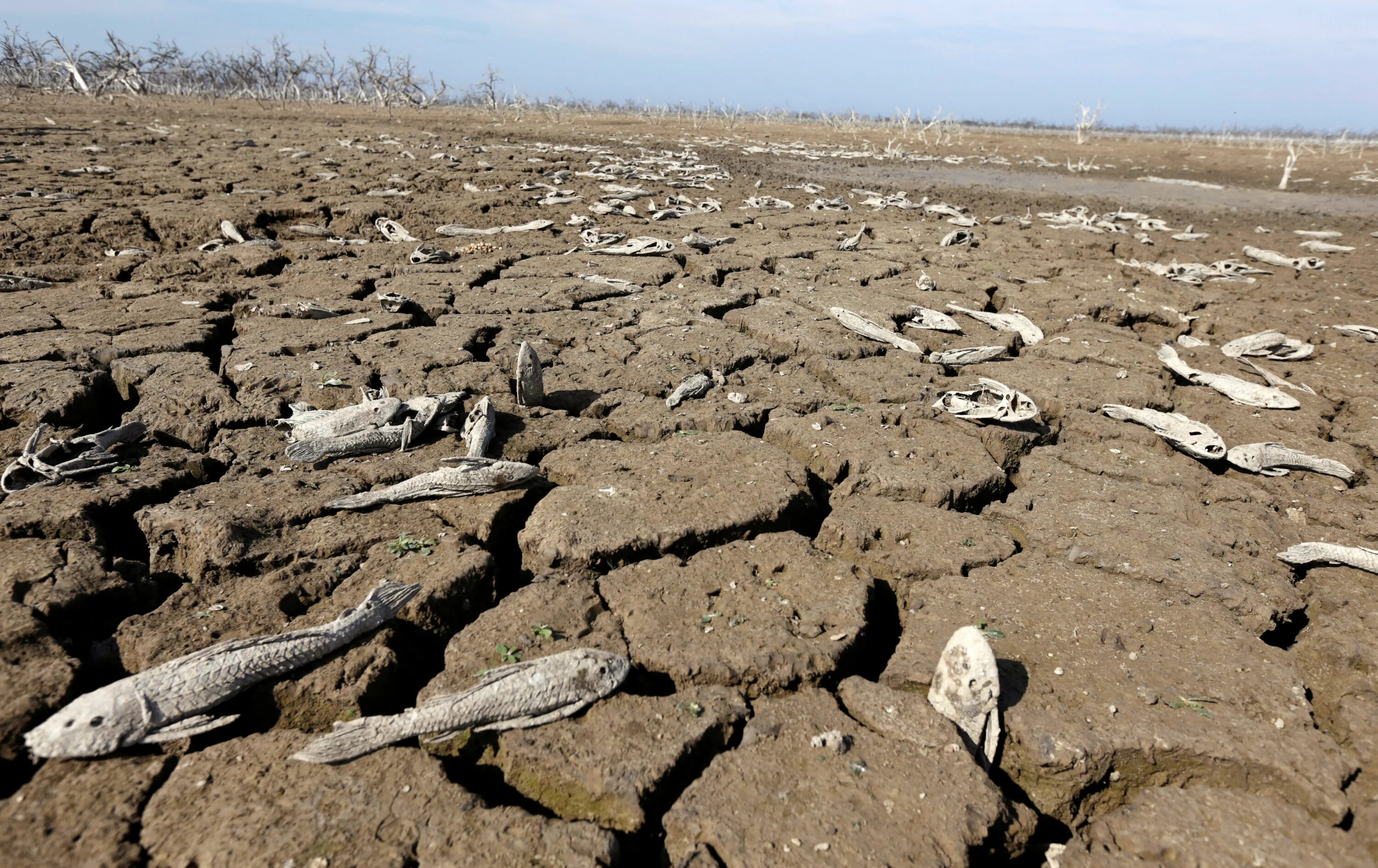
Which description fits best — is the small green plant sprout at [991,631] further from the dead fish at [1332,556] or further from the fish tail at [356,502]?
the fish tail at [356,502]

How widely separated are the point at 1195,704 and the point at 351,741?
7.28 feet

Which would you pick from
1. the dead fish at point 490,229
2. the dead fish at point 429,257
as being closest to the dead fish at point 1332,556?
the dead fish at point 429,257

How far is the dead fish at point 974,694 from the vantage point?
1.75m

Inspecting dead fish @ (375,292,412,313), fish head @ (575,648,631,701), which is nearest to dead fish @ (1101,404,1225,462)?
fish head @ (575,648,631,701)

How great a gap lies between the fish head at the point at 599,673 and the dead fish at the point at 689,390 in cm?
176

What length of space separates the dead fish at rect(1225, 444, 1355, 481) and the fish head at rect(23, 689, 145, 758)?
4.16m

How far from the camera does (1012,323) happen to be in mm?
4844

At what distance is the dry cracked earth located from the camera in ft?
5.09

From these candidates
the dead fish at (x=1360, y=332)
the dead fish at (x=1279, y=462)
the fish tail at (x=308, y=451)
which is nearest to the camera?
the fish tail at (x=308, y=451)

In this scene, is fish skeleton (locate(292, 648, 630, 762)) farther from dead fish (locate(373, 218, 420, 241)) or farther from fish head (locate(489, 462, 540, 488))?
dead fish (locate(373, 218, 420, 241))

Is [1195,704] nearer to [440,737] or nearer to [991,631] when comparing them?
[991,631]

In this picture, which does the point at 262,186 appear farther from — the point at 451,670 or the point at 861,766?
the point at 861,766

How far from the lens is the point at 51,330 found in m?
3.92

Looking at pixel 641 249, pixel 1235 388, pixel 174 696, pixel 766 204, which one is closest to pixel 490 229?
pixel 641 249
